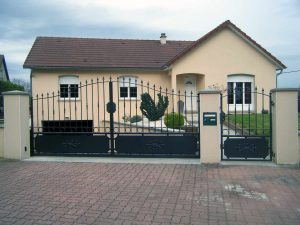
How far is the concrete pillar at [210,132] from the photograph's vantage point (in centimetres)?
862

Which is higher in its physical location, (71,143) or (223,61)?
(223,61)

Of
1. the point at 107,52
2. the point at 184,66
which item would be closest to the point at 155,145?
the point at 184,66

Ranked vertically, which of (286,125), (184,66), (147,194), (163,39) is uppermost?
(163,39)

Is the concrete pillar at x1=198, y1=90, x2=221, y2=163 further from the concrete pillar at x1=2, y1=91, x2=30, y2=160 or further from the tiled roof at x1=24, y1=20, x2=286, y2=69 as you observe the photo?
the tiled roof at x1=24, y1=20, x2=286, y2=69

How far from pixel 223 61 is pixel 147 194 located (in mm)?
15885

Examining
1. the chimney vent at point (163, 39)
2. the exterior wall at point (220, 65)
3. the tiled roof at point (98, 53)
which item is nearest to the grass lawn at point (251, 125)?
the exterior wall at point (220, 65)

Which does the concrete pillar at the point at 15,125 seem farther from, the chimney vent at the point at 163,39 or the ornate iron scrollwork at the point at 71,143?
the chimney vent at the point at 163,39

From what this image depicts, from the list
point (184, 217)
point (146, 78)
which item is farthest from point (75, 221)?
point (146, 78)

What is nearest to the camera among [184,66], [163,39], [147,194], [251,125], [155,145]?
[147,194]

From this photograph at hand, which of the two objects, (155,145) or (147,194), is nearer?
(147,194)

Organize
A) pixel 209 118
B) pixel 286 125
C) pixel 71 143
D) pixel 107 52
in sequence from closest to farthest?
pixel 286 125, pixel 209 118, pixel 71 143, pixel 107 52

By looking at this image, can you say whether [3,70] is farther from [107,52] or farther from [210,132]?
[210,132]

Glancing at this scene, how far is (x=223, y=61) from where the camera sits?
2059cm

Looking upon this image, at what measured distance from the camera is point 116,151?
9.62 metres
